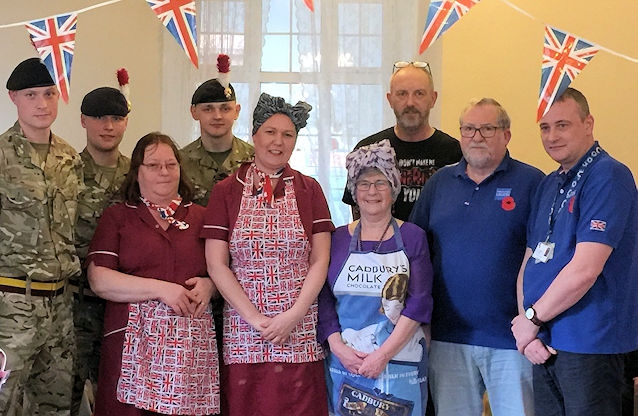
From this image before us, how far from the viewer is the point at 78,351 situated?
2963 mm

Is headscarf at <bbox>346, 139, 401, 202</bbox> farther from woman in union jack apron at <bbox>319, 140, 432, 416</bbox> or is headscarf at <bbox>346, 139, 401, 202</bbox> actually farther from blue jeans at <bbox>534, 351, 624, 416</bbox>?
blue jeans at <bbox>534, 351, 624, 416</bbox>

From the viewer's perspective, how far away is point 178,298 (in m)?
2.53

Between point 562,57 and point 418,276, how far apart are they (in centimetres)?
117

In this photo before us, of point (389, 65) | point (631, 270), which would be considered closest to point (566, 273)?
point (631, 270)

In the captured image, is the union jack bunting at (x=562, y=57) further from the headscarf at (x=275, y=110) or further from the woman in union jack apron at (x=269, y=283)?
the woman in union jack apron at (x=269, y=283)

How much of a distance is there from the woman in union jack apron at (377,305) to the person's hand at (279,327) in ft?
0.44

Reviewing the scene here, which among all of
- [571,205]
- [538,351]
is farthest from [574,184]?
[538,351]

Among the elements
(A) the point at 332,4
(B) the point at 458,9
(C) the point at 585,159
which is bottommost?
(C) the point at 585,159

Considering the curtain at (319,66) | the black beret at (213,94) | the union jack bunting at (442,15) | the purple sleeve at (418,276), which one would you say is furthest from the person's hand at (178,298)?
the curtain at (319,66)

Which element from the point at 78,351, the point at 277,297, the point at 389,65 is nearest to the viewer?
the point at 277,297

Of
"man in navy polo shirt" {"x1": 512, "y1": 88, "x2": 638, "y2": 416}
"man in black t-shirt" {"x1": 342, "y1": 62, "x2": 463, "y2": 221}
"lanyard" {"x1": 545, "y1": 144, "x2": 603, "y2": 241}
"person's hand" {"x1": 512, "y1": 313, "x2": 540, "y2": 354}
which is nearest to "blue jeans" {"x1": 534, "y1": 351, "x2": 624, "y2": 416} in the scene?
"man in navy polo shirt" {"x1": 512, "y1": 88, "x2": 638, "y2": 416}

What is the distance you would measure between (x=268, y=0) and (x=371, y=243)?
3350 millimetres

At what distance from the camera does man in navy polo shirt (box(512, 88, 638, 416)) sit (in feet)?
7.32

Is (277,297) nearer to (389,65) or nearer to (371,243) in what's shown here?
(371,243)
